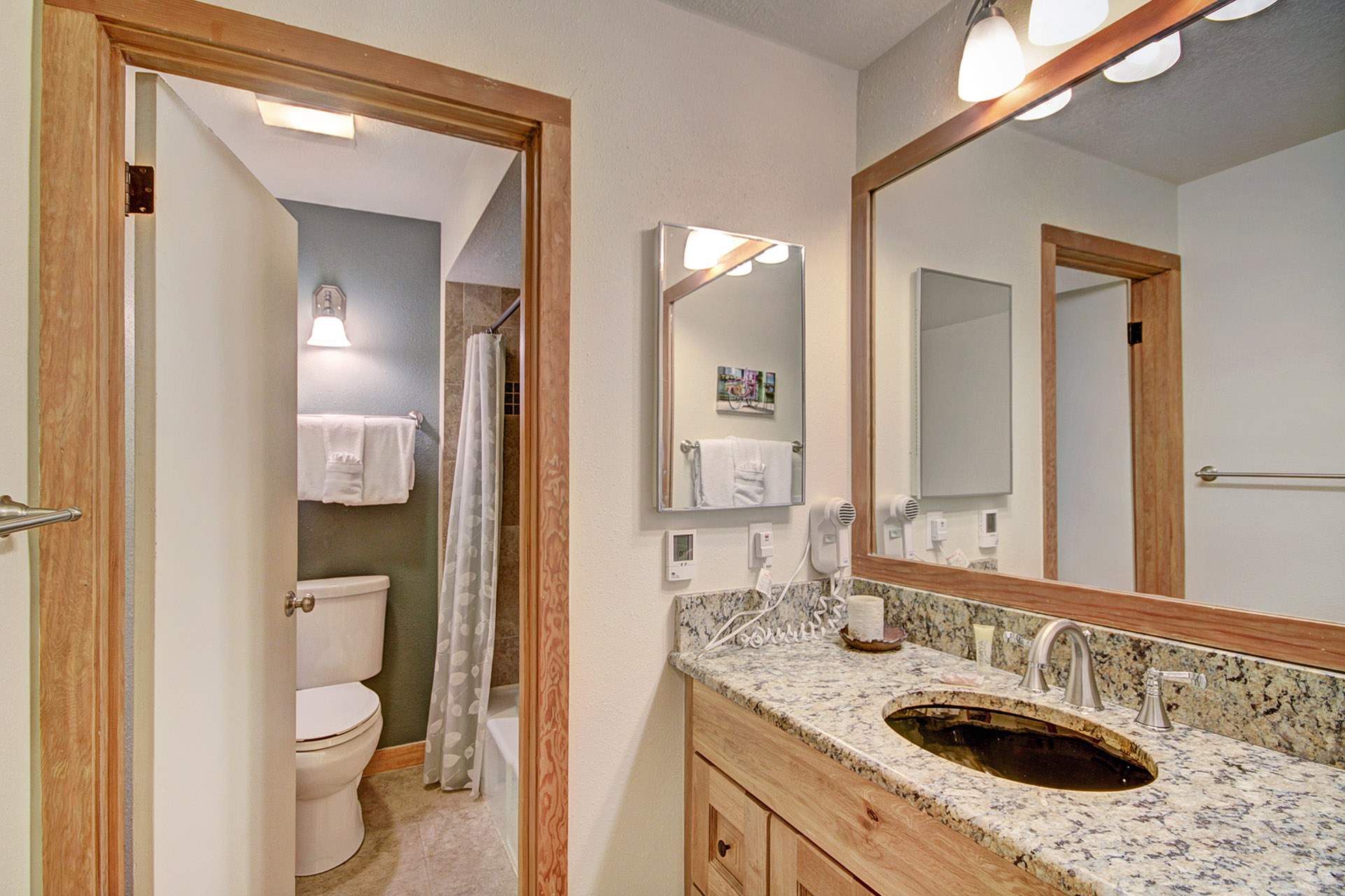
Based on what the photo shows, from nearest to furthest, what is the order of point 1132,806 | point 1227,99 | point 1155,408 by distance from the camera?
point 1132,806, point 1227,99, point 1155,408

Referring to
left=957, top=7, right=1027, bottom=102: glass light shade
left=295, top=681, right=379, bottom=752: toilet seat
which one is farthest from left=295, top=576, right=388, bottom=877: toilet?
left=957, top=7, right=1027, bottom=102: glass light shade

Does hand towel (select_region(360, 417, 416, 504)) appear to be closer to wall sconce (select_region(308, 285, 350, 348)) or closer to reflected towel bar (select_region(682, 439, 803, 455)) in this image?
wall sconce (select_region(308, 285, 350, 348))

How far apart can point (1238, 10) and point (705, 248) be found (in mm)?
999

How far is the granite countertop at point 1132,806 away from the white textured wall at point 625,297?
1.24 feet

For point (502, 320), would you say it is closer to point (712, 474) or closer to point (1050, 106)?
point (712, 474)

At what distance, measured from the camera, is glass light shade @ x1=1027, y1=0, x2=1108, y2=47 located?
1.16 meters

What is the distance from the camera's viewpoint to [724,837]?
1.31 metres

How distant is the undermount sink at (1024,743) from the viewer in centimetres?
99

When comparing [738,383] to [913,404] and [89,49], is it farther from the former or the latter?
[89,49]

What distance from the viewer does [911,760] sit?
0.90 m

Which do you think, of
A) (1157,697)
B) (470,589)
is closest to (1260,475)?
(1157,697)

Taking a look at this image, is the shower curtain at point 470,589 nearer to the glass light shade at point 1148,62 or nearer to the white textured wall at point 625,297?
the white textured wall at point 625,297

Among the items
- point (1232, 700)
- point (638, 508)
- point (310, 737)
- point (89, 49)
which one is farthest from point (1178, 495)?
point (310, 737)

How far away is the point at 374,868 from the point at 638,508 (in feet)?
5.33
